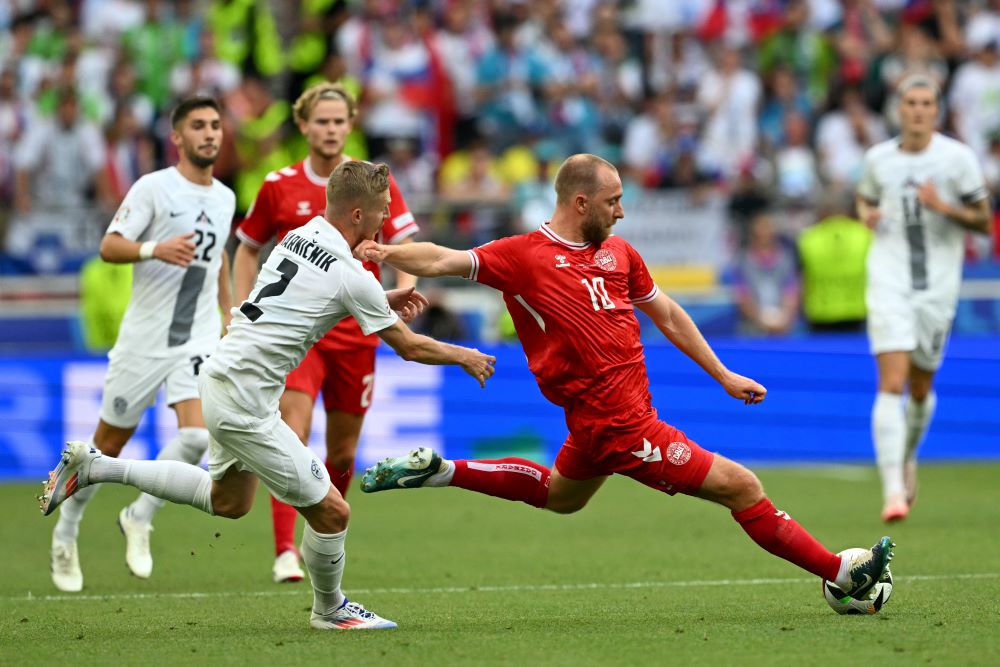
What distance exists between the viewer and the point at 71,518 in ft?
29.2

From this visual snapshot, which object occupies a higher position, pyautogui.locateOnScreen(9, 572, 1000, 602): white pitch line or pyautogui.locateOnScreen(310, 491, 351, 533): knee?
pyautogui.locateOnScreen(310, 491, 351, 533): knee

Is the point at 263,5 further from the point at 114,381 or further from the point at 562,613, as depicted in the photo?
the point at 562,613

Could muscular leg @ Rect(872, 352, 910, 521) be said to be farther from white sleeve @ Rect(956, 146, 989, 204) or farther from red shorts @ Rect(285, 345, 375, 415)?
red shorts @ Rect(285, 345, 375, 415)

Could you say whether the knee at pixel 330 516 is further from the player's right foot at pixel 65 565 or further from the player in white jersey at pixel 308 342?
the player's right foot at pixel 65 565

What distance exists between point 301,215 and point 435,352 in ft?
8.34

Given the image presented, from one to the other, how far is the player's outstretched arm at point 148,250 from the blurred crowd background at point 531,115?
6.65m

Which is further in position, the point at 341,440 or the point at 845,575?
the point at 341,440

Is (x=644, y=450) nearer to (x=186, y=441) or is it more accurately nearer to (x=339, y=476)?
(x=339, y=476)

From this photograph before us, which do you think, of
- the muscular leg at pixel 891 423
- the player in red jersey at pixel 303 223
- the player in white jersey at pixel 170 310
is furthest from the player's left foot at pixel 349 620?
the muscular leg at pixel 891 423

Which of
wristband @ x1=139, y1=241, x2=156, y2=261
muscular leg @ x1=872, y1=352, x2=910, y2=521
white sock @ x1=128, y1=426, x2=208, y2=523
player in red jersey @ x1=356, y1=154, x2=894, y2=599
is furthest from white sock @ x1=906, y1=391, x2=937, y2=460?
wristband @ x1=139, y1=241, x2=156, y2=261

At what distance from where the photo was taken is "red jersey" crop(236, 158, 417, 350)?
8938 millimetres

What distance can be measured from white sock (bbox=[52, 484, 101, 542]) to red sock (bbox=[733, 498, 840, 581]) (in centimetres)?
379

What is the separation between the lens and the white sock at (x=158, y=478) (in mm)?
7340

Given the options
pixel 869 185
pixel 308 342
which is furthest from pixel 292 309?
pixel 869 185
